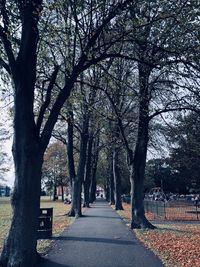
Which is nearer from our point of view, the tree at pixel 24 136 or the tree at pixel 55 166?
the tree at pixel 24 136

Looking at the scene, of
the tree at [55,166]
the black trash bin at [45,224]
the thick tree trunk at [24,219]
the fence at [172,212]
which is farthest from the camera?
the tree at [55,166]

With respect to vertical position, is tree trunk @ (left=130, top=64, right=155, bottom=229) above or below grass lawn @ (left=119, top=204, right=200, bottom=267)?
above

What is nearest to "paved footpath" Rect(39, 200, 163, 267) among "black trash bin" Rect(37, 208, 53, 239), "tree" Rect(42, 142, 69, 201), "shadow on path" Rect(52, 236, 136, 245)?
"shadow on path" Rect(52, 236, 136, 245)

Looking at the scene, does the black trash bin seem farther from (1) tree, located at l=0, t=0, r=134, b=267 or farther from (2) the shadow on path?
(1) tree, located at l=0, t=0, r=134, b=267

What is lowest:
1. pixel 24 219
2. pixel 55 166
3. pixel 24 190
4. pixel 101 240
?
pixel 101 240

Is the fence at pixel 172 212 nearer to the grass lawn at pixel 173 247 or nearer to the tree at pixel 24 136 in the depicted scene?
the grass lawn at pixel 173 247

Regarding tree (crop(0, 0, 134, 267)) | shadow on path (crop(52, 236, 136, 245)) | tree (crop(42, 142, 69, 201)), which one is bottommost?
shadow on path (crop(52, 236, 136, 245))

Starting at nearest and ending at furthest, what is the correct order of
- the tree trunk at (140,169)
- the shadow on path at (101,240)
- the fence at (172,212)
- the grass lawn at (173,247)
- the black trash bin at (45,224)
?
the grass lawn at (173,247), the shadow on path at (101,240), the black trash bin at (45,224), the tree trunk at (140,169), the fence at (172,212)

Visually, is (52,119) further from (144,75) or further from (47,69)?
(144,75)

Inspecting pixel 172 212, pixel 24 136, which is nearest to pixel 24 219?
pixel 24 136

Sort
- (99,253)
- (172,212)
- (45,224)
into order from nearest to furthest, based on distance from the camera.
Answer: (99,253)
(45,224)
(172,212)

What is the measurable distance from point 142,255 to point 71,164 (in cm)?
1805

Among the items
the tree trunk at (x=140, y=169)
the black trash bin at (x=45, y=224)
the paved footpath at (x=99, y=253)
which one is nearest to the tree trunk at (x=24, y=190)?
the paved footpath at (x=99, y=253)

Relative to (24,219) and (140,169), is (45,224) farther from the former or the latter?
(140,169)
